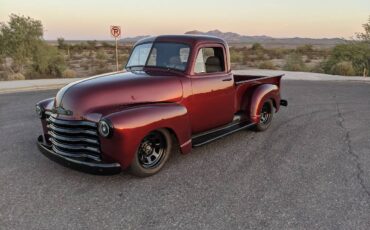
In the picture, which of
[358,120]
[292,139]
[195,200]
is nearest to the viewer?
[195,200]

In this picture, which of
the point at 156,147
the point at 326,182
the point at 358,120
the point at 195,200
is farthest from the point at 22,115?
the point at 358,120

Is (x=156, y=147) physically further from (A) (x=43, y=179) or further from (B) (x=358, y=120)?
(B) (x=358, y=120)

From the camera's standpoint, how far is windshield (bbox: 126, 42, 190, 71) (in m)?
5.40

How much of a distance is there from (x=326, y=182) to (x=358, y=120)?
4.25 metres

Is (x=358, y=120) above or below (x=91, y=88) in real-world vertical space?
below

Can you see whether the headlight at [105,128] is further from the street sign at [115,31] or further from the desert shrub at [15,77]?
the desert shrub at [15,77]

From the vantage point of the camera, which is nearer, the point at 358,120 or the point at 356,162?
the point at 356,162

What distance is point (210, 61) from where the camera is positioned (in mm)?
5832

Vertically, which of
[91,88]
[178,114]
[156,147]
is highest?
[91,88]

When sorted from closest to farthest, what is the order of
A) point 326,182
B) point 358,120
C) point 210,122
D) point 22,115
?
point 326,182 → point 210,122 → point 358,120 → point 22,115

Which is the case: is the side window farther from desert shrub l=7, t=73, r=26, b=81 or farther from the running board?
desert shrub l=7, t=73, r=26, b=81

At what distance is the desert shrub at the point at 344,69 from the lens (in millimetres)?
21031

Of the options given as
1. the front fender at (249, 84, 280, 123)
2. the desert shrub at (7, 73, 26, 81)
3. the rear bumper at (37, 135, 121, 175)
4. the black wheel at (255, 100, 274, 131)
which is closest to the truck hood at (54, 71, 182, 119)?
the rear bumper at (37, 135, 121, 175)

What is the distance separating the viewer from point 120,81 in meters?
4.80
